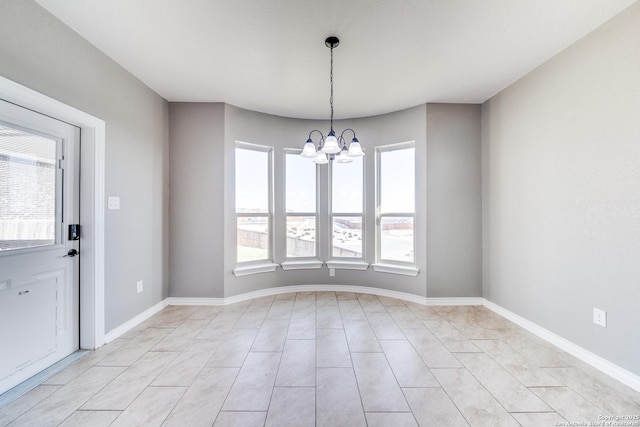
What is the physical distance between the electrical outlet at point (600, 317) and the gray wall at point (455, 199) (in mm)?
1462

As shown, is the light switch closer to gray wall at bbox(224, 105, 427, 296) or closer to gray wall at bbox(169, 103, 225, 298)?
gray wall at bbox(169, 103, 225, 298)

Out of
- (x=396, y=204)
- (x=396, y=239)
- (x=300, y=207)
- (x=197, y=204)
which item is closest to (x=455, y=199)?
(x=396, y=204)

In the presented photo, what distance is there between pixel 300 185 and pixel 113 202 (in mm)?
2434

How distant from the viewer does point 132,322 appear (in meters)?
2.97

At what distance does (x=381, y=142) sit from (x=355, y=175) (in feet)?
2.09

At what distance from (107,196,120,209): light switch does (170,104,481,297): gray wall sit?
871mm

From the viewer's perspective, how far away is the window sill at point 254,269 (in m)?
3.81

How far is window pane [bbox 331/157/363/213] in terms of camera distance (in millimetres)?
4320

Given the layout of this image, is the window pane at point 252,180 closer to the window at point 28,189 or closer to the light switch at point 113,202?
the light switch at point 113,202

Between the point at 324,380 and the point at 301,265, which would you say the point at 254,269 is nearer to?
the point at 301,265

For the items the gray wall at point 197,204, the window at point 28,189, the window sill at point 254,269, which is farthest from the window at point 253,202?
the window at point 28,189

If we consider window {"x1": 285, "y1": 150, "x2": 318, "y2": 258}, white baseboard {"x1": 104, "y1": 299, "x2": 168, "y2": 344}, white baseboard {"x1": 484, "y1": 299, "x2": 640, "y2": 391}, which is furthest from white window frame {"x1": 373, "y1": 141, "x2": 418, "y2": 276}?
white baseboard {"x1": 104, "y1": 299, "x2": 168, "y2": 344}

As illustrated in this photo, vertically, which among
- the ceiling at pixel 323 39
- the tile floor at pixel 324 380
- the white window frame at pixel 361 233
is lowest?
the tile floor at pixel 324 380

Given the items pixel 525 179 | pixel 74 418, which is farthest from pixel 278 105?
pixel 74 418
